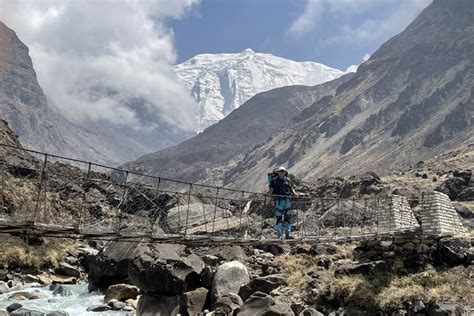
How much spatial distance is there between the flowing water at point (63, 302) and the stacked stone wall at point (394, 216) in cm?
927

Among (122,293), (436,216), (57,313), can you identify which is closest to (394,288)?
(436,216)

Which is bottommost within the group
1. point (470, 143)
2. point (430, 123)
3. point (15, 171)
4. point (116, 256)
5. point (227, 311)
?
point (227, 311)

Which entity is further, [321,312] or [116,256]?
[116,256]

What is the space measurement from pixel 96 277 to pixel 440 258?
604 inches

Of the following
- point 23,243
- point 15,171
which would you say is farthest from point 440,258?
point 15,171

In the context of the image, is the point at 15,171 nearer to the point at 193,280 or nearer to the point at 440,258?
the point at 193,280

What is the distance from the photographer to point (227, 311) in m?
13.8

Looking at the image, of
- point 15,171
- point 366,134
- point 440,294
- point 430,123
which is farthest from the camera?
point 366,134

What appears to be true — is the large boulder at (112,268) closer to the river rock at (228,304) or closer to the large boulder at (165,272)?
the large boulder at (165,272)

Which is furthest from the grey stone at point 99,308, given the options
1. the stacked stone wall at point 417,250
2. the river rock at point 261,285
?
the stacked stone wall at point 417,250

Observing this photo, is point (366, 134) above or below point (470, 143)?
above

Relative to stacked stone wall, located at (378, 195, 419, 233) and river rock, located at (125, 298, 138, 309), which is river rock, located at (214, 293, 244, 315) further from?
river rock, located at (125, 298, 138, 309)

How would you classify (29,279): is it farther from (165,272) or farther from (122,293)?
(165,272)

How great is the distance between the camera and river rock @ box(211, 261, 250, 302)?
1515 cm
